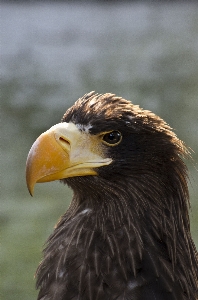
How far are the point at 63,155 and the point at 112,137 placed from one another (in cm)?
19

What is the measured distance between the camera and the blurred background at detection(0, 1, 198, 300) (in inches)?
210

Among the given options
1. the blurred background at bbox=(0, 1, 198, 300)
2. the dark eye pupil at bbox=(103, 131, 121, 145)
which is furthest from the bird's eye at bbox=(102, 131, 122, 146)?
the blurred background at bbox=(0, 1, 198, 300)

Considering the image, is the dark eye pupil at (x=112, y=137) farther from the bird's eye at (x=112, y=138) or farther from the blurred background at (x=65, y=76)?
the blurred background at (x=65, y=76)

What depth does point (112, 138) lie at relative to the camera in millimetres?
2246

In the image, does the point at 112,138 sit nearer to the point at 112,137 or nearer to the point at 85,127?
the point at 112,137

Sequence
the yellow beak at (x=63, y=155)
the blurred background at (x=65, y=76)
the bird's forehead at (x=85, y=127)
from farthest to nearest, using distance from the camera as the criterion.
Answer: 1. the blurred background at (x=65, y=76)
2. the bird's forehead at (x=85, y=127)
3. the yellow beak at (x=63, y=155)

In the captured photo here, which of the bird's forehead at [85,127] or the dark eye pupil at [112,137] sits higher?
the bird's forehead at [85,127]

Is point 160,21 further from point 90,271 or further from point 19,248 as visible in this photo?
point 90,271

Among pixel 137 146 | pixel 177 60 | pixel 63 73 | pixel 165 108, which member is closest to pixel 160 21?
pixel 177 60

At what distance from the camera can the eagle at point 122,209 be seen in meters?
2.23

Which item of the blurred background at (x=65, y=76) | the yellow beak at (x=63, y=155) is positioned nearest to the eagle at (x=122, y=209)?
the yellow beak at (x=63, y=155)

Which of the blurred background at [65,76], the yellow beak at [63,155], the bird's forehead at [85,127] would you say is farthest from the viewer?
the blurred background at [65,76]

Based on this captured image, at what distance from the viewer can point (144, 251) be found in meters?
2.27

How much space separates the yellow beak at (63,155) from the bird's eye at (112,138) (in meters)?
0.03
